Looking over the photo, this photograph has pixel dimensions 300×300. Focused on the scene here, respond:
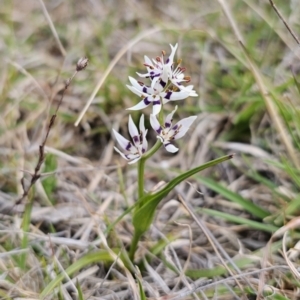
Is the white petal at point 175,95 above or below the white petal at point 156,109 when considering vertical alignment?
above

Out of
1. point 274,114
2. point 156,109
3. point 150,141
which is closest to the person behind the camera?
point 156,109

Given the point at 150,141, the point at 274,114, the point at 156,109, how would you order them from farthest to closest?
the point at 150,141
the point at 274,114
the point at 156,109

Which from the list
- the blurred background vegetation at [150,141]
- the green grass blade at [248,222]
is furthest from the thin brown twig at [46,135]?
the green grass blade at [248,222]

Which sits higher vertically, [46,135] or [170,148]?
[46,135]

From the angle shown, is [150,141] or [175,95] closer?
[175,95]

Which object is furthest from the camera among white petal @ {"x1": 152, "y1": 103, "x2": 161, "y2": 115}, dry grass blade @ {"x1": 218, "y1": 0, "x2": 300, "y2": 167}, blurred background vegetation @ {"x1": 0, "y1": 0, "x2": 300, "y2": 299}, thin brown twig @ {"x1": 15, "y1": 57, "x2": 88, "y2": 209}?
dry grass blade @ {"x1": 218, "y1": 0, "x2": 300, "y2": 167}

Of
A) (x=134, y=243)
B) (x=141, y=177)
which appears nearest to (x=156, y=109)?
(x=141, y=177)

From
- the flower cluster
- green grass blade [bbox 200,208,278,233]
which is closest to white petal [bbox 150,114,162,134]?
the flower cluster

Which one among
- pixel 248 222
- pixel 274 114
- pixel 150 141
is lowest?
pixel 248 222

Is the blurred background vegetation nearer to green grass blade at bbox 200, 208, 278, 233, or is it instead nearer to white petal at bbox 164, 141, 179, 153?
green grass blade at bbox 200, 208, 278, 233

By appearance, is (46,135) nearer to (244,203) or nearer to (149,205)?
(149,205)

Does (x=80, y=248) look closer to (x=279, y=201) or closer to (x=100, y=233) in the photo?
(x=100, y=233)

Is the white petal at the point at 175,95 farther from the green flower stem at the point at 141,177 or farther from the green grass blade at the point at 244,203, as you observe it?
the green grass blade at the point at 244,203
